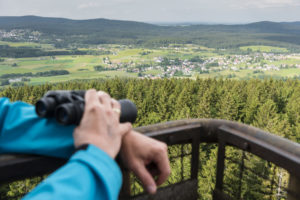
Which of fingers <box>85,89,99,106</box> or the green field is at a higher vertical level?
fingers <box>85,89,99,106</box>

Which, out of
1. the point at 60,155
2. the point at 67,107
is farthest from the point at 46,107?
the point at 60,155

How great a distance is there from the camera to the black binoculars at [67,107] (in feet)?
3.05

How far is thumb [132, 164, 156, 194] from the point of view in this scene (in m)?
1.16

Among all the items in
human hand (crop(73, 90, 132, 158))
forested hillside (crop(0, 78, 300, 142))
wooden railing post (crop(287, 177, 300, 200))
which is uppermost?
human hand (crop(73, 90, 132, 158))

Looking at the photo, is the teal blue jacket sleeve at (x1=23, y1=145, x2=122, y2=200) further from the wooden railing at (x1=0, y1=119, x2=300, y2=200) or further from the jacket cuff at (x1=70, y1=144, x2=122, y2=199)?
the wooden railing at (x1=0, y1=119, x2=300, y2=200)

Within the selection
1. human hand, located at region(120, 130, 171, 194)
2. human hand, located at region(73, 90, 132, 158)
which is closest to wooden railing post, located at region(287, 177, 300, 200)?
human hand, located at region(120, 130, 171, 194)

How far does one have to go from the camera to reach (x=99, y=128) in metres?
0.85

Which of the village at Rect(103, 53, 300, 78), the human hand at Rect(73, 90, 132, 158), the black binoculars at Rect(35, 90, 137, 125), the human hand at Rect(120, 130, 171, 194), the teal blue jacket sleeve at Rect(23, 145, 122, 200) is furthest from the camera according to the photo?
the village at Rect(103, 53, 300, 78)

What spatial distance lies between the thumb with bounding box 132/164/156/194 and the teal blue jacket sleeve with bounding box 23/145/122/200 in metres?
0.43

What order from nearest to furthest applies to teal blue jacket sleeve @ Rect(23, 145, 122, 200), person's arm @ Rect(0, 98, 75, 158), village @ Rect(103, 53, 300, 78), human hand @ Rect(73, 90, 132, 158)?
teal blue jacket sleeve @ Rect(23, 145, 122, 200) → human hand @ Rect(73, 90, 132, 158) → person's arm @ Rect(0, 98, 75, 158) → village @ Rect(103, 53, 300, 78)

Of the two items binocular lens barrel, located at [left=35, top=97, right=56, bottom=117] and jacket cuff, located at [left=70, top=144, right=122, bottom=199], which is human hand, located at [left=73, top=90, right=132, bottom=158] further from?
binocular lens barrel, located at [left=35, top=97, right=56, bottom=117]

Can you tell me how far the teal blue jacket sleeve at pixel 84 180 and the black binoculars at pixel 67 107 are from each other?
0.64 ft

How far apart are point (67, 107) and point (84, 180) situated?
0.33 m

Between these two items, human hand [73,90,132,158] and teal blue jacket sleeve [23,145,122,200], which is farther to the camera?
human hand [73,90,132,158]
